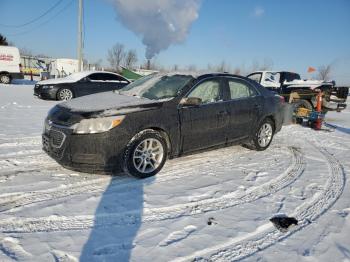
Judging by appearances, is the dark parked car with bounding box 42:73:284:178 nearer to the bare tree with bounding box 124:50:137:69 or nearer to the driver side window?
the driver side window

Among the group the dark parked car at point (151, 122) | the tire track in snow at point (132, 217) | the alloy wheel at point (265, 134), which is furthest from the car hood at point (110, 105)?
the alloy wheel at point (265, 134)

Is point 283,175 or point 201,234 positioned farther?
point 283,175

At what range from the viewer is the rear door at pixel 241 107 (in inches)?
204

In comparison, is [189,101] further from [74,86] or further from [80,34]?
[80,34]

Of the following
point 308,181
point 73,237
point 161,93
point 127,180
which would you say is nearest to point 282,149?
point 308,181

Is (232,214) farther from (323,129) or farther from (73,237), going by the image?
(323,129)

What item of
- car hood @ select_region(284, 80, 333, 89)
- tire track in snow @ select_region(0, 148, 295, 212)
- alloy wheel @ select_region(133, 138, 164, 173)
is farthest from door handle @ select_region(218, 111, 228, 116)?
A: car hood @ select_region(284, 80, 333, 89)

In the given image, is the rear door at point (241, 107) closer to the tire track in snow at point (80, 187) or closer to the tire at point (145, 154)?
the tire track in snow at point (80, 187)

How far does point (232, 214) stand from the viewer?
10.7 feet

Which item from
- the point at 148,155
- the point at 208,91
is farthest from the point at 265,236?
the point at 208,91

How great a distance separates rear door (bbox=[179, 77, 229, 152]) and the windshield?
0.25 meters

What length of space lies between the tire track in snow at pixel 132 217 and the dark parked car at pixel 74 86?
31.3ft

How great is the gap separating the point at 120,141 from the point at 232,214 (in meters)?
1.70

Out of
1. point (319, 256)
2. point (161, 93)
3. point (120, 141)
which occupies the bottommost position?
point (319, 256)
